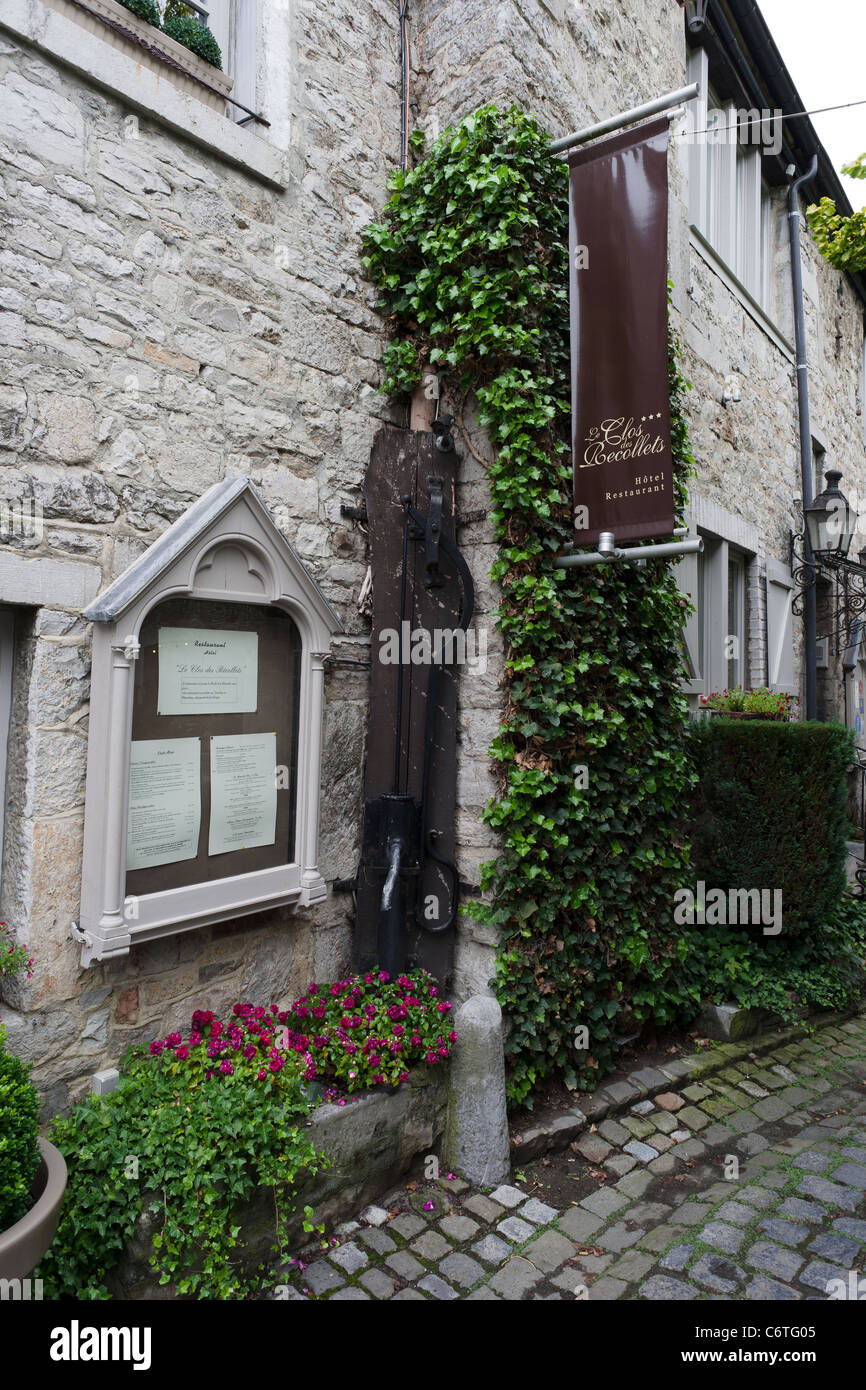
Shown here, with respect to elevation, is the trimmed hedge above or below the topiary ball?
below

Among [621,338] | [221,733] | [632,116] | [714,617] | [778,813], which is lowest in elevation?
[778,813]

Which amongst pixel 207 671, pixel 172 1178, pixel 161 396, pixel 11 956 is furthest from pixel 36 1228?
pixel 161 396

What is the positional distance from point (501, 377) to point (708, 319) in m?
3.62

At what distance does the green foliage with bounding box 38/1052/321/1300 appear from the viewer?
233 centimetres

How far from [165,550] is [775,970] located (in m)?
4.11

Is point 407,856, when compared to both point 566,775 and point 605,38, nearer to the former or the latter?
point 566,775

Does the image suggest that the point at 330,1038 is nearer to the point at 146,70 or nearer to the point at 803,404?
the point at 146,70

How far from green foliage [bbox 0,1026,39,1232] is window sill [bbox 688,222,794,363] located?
653 centimetres

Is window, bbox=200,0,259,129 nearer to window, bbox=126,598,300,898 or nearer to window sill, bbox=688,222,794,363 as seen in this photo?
window, bbox=126,598,300,898

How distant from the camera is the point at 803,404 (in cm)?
847

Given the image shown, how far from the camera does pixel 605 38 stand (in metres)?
4.83

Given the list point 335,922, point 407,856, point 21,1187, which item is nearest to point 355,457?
point 407,856

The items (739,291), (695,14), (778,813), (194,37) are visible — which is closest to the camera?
(194,37)

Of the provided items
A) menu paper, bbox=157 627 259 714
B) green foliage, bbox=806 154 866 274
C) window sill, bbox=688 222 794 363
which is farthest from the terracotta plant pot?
green foliage, bbox=806 154 866 274
